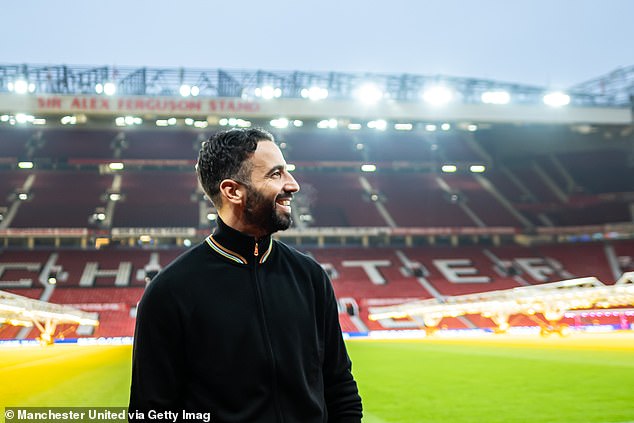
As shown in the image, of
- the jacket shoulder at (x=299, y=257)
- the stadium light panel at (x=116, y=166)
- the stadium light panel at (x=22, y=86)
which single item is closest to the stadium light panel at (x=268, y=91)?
the stadium light panel at (x=22, y=86)

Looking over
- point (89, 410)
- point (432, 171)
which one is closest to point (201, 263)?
point (89, 410)

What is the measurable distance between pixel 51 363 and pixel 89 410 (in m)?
7.47

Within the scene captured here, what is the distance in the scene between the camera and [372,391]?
8.90m

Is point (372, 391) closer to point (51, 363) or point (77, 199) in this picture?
point (51, 363)

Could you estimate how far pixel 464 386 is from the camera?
28.7 feet

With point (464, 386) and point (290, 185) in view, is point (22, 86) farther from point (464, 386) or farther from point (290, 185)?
point (290, 185)

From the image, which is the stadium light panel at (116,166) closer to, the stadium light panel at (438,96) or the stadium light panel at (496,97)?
the stadium light panel at (438,96)

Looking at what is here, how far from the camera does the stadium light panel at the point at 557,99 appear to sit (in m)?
33.0

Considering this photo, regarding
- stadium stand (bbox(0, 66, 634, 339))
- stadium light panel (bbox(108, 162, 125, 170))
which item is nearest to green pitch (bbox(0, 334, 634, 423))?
stadium stand (bbox(0, 66, 634, 339))

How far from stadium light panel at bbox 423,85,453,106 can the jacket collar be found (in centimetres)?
3098

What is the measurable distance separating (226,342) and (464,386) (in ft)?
23.7

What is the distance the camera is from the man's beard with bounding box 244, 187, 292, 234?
247cm

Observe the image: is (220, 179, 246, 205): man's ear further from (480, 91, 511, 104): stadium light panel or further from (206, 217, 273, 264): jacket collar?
(480, 91, 511, 104): stadium light panel

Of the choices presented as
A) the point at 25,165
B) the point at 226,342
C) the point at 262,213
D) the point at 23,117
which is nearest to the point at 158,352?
the point at 226,342
